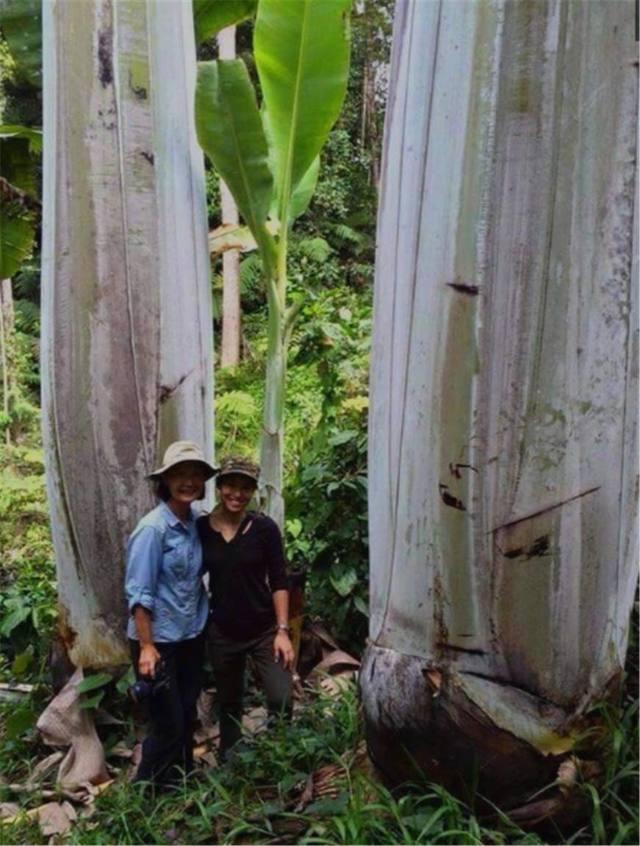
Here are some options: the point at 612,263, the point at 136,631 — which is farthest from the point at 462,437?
the point at 136,631

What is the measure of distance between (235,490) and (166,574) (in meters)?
0.45

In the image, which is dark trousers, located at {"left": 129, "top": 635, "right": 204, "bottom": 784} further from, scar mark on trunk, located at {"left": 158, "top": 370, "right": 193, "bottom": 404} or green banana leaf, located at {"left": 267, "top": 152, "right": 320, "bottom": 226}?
green banana leaf, located at {"left": 267, "top": 152, "right": 320, "bottom": 226}

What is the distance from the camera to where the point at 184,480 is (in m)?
3.31

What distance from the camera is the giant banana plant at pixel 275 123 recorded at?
145 inches

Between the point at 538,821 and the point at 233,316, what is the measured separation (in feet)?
35.1

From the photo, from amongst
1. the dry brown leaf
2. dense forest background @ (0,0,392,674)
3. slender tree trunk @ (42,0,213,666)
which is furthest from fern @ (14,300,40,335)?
the dry brown leaf

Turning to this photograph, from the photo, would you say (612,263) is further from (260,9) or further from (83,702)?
(83,702)

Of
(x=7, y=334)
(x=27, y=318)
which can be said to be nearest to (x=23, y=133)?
(x=7, y=334)

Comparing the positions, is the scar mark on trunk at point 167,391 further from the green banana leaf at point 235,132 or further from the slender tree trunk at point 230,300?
the slender tree trunk at point 230,300

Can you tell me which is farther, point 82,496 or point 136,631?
point 82,496

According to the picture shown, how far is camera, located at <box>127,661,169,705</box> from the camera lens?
3.13m

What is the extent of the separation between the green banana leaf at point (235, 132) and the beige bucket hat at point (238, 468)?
54.2 inches

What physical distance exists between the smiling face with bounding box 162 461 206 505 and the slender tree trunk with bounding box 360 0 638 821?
0.98 metres

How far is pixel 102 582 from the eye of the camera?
3875 mm
